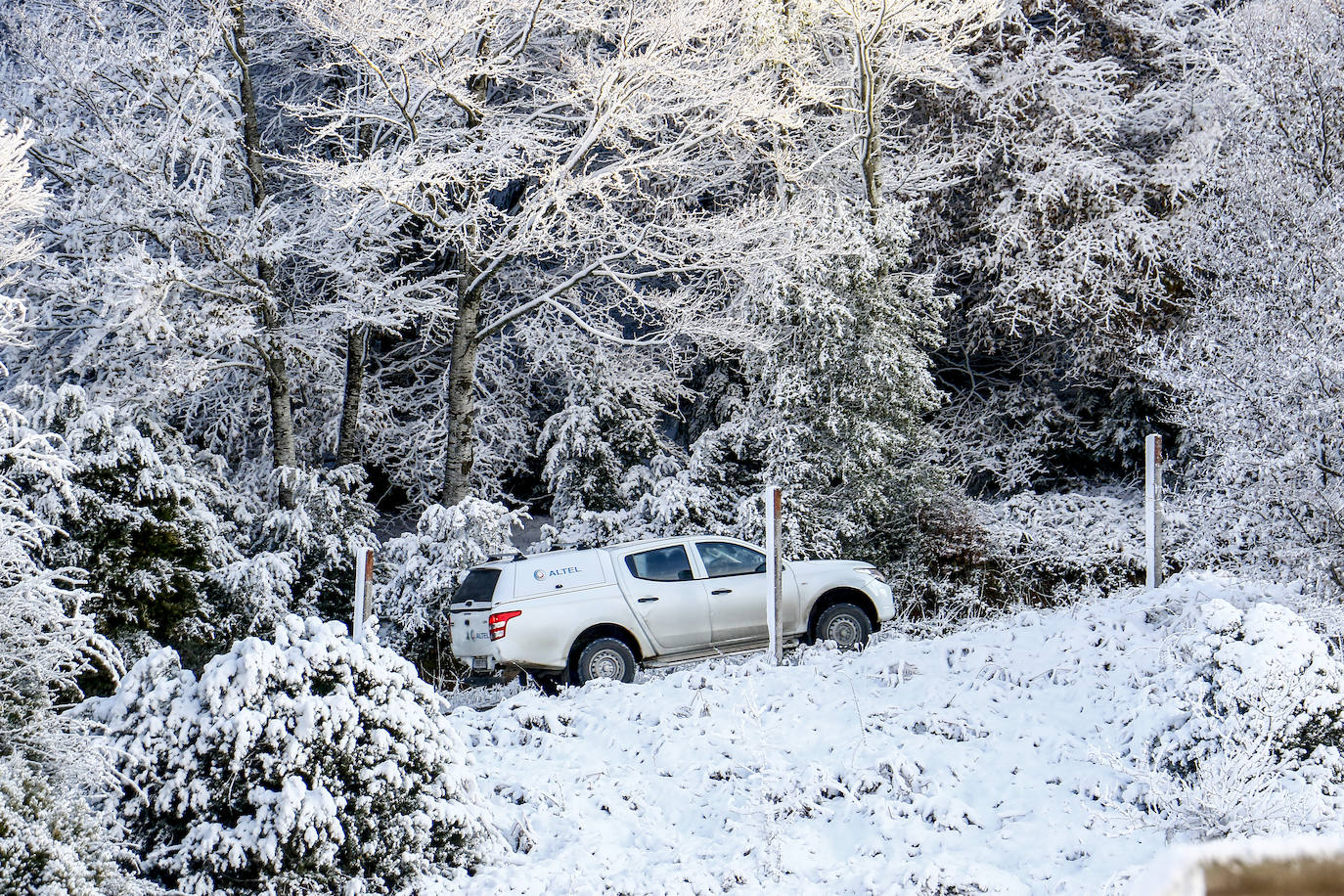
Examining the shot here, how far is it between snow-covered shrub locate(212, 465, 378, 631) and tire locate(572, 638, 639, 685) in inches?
191

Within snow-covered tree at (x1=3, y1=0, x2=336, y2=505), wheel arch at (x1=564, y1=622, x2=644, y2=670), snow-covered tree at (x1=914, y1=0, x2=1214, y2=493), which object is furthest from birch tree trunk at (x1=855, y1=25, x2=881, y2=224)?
wheel arch at (x1=564, y1=622, x2=644, y2=670)

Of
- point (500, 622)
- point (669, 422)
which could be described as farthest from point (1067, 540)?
point (500, 622)

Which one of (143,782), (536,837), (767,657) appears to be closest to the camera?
(143,782)

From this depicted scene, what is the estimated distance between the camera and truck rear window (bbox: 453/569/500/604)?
36.1ft

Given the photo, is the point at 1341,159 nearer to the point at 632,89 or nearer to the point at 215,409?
the point at 632,89

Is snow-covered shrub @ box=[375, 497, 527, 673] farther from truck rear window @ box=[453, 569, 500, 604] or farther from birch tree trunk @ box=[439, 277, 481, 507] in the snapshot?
truck rear window @ box=[453, 569, 500, 604]

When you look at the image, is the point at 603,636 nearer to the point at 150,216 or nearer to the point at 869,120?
the point at 150,216

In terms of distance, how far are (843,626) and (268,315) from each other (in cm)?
952

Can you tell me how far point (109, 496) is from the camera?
12.2 m

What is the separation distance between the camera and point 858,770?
23.1 ft

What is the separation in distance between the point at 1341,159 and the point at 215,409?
1590 centimetres

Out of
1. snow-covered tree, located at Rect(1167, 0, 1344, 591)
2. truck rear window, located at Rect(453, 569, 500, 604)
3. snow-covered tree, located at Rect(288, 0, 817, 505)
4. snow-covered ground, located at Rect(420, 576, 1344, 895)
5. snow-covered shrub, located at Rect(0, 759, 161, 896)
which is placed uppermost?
snow-covered tree, located at Rect(288, 0, 817, 505)

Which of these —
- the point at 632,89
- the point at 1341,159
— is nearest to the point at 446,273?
the point at 632,89

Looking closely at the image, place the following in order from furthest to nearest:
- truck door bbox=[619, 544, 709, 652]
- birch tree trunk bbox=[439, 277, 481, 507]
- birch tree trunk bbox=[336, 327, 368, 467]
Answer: birch tree trunk bbox=[336, 327, 368, 467]
birch tree trunk bbox=[439, 277, 481, 507]
truck door bbox=[619, 544, 709, 652]
